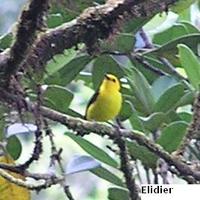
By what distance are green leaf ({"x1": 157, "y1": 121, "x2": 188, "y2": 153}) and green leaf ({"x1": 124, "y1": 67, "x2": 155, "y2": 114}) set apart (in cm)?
8

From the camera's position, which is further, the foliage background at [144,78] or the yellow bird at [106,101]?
the yellow bird at [106,101]

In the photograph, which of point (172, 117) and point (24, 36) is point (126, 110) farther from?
point (24, 36)

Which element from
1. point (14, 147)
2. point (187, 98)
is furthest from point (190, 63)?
point (14, 147)

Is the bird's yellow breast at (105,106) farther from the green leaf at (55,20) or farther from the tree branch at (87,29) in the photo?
the tree branch at (87,29)

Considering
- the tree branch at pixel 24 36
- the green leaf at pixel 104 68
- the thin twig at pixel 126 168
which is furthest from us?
the green leaf at pixel 104 68

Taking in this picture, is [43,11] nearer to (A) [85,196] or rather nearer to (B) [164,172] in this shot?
(B) [164,172]

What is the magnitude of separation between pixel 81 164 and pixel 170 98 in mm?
149

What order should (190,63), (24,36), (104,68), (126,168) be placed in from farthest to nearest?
(104,68) → (190,63) → (126,168) → (24,36)

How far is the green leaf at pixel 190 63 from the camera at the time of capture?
A: 874 millimetres

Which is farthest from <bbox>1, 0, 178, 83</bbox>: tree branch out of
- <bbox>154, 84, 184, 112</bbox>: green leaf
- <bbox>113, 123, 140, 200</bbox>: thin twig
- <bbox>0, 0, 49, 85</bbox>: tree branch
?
<bbox>154, 84, 184, 112</bbox>: green leaf

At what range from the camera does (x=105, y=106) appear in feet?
3.61

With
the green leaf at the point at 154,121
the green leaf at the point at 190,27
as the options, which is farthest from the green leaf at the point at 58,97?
the green leaf at the point at 190,27

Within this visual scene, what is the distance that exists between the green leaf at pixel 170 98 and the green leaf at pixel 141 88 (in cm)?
2

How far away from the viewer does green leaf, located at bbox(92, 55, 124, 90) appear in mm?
980
